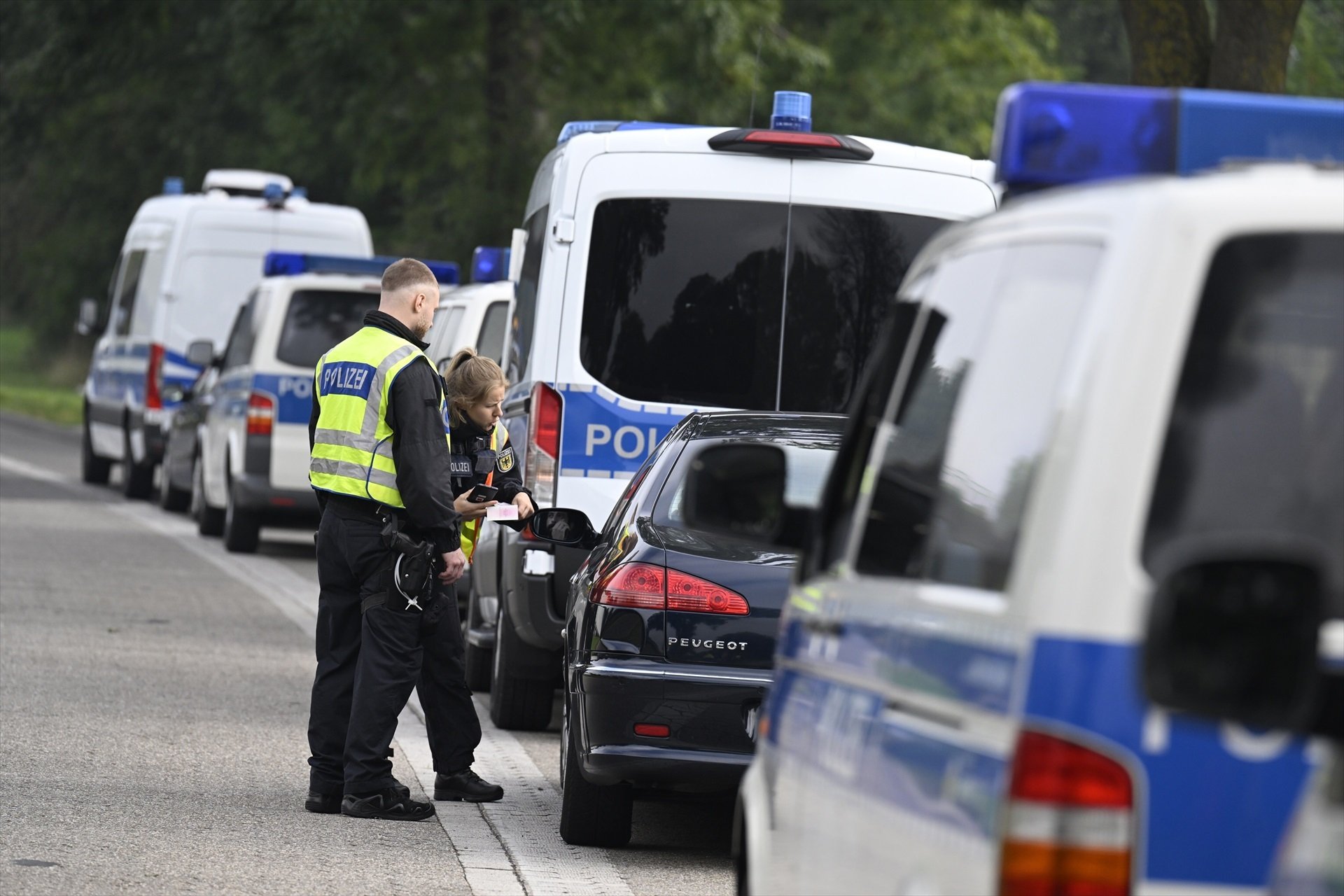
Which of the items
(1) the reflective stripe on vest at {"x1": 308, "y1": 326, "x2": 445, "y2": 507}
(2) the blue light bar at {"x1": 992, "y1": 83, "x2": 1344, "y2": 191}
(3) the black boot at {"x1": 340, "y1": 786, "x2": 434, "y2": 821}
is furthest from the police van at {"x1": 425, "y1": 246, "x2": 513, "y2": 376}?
(2) the blue light bar at {"x1": 992, "y1": 83, "x2": 1344, "y2": 191}

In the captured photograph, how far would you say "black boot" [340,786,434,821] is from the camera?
7508 millimetres

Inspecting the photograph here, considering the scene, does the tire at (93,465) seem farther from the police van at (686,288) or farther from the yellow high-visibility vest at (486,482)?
the yellow high-visibility vest at (486,482)

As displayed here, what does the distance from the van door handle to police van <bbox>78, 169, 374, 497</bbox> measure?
57.6ft

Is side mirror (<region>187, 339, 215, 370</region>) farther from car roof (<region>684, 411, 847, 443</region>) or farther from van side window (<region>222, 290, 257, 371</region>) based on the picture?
car roof (<region>684, 411, 847, 443</region>)

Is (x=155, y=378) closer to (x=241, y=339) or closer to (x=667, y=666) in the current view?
(x=241, y=339)

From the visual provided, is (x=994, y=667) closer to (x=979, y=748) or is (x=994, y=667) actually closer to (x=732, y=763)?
(x=979, y=748)

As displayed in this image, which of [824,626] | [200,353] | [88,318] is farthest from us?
[88,318]

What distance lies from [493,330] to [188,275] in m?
9.14

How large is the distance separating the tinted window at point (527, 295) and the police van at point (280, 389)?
22.0 feet

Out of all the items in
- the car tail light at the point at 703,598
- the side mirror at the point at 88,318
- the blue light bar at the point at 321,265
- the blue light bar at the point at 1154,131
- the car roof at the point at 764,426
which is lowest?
the car tail light at the point at 703,598

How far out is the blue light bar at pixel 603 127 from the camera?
9.38 meters

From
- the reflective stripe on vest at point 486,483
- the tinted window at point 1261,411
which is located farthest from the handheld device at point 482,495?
the tinted window at point 1261,411

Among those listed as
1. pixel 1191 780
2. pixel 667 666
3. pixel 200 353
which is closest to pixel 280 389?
pixel 200 353

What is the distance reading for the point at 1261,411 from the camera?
2732mm
